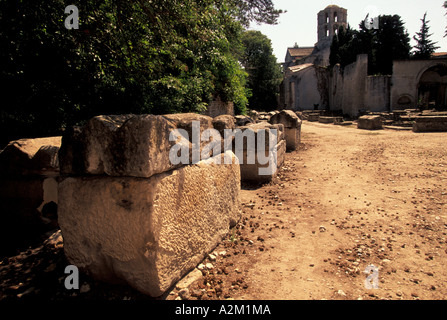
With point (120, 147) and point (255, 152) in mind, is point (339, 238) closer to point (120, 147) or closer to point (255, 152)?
point (255, 152)

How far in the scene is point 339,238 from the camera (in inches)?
114

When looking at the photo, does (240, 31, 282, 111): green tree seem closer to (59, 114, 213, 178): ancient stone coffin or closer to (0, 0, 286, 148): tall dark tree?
(0, 0, 286, 148): tall dark tree

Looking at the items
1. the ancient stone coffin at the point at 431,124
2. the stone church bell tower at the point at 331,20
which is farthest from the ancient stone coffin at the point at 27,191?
the stone church bell tower at the point at 331,20

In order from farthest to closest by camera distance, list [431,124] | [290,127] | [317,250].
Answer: [431,124] < [290,127] < [317,250]

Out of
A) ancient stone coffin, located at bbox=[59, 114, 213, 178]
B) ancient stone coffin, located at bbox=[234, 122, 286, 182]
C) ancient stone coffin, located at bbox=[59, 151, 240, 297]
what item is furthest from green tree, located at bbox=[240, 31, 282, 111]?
ancient stone coffin, located at bbox=[59, 114, 213, 178]

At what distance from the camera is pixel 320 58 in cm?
4469

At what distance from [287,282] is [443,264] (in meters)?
1.47

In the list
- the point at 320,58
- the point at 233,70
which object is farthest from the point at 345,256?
the point at 320,58

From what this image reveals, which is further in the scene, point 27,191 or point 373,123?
point 373,123
